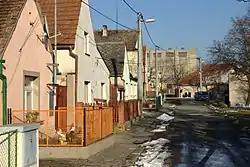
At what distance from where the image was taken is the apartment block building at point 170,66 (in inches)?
4434

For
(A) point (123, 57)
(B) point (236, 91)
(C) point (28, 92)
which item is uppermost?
(A) point (123, 57)

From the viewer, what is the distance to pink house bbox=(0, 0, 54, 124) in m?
14.9

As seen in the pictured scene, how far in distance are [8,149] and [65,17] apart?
13916 mm

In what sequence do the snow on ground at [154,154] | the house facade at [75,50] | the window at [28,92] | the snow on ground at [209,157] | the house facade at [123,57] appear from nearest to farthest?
the snow on ground at [209,157], the snow on ground at [154,154], the window at [28,92], the house facade at [75,50], the house facade at [123,57]

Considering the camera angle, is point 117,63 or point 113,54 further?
point 113,54

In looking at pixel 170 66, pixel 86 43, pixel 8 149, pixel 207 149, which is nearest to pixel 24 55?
pixel 8 149

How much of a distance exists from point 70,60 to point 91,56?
3.33 metres

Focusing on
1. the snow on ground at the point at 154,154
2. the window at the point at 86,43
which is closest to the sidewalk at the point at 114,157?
the snow on ground at the point at 154,154

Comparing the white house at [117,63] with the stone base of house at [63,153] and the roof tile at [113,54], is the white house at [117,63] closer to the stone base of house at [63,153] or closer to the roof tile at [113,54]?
the roof tile at [113,54]

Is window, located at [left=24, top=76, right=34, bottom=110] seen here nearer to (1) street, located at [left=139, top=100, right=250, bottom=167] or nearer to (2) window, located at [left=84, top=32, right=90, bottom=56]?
(1) street, located at [left=139, top=100, right=250, bottom=167]

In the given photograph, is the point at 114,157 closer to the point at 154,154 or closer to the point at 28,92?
the point at 154,154

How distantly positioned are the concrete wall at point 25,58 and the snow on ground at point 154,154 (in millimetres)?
4160

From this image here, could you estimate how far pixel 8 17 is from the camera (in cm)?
1548

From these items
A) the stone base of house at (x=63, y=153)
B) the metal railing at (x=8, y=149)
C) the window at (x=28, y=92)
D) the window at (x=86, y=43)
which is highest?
the window at (x=86, y=43)
